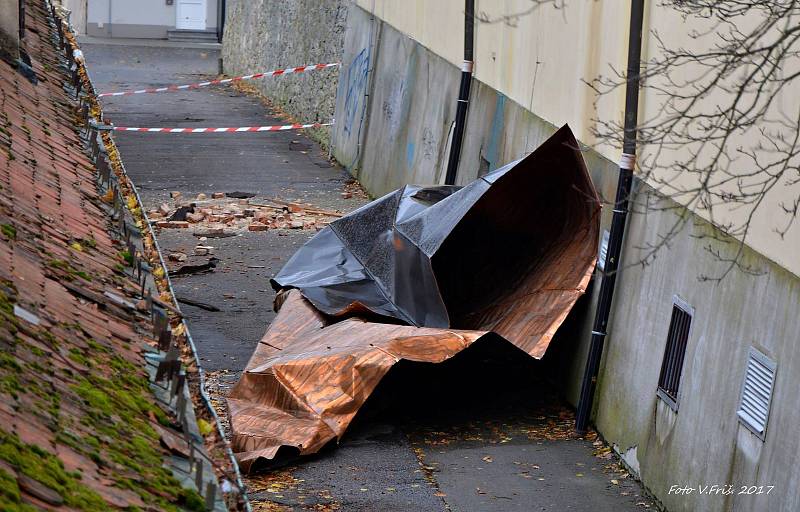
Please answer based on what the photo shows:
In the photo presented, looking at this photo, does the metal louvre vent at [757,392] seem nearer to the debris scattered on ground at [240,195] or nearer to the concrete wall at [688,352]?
the concrete wall at [688,352]

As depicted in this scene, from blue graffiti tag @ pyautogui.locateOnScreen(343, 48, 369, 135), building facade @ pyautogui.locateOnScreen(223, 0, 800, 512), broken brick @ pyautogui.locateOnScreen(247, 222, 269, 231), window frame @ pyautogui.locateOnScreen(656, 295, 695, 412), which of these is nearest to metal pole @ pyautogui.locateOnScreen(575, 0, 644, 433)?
building facade @ pyautogui.locateOnScreen(223, 0, 800, 512)

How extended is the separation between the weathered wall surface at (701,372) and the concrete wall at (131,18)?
38.3 metres

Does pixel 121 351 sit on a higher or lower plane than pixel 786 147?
lower

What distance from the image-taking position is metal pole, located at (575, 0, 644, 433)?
9.37 m

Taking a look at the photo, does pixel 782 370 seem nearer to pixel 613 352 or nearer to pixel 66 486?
pixel 613 352

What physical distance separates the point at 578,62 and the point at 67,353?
7808mm

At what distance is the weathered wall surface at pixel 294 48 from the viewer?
2566 centimetres

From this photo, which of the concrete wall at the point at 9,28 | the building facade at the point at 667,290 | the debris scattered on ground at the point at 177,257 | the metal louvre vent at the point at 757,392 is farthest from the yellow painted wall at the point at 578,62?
the debris scattered on ground at the point at 177,257

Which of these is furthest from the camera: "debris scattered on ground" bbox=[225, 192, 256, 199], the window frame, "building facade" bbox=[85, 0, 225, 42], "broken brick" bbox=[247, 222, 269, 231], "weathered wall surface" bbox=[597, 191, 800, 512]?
"building facade" bbox=[85, 0, 225, 42]

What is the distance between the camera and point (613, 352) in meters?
9.90

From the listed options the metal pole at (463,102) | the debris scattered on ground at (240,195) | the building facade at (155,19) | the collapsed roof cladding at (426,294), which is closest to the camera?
the collapsed roof cladding at (426,294)

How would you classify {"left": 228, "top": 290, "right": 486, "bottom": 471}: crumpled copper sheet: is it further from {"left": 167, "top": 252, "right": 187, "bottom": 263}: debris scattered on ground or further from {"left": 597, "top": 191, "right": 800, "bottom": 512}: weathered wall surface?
{"left": 167, "top": 252, "right": 187, "bottom": 263}: debris scattered on ground

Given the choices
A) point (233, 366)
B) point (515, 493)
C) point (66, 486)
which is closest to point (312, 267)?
point (233, 366)

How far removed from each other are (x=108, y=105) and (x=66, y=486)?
2817 cm
